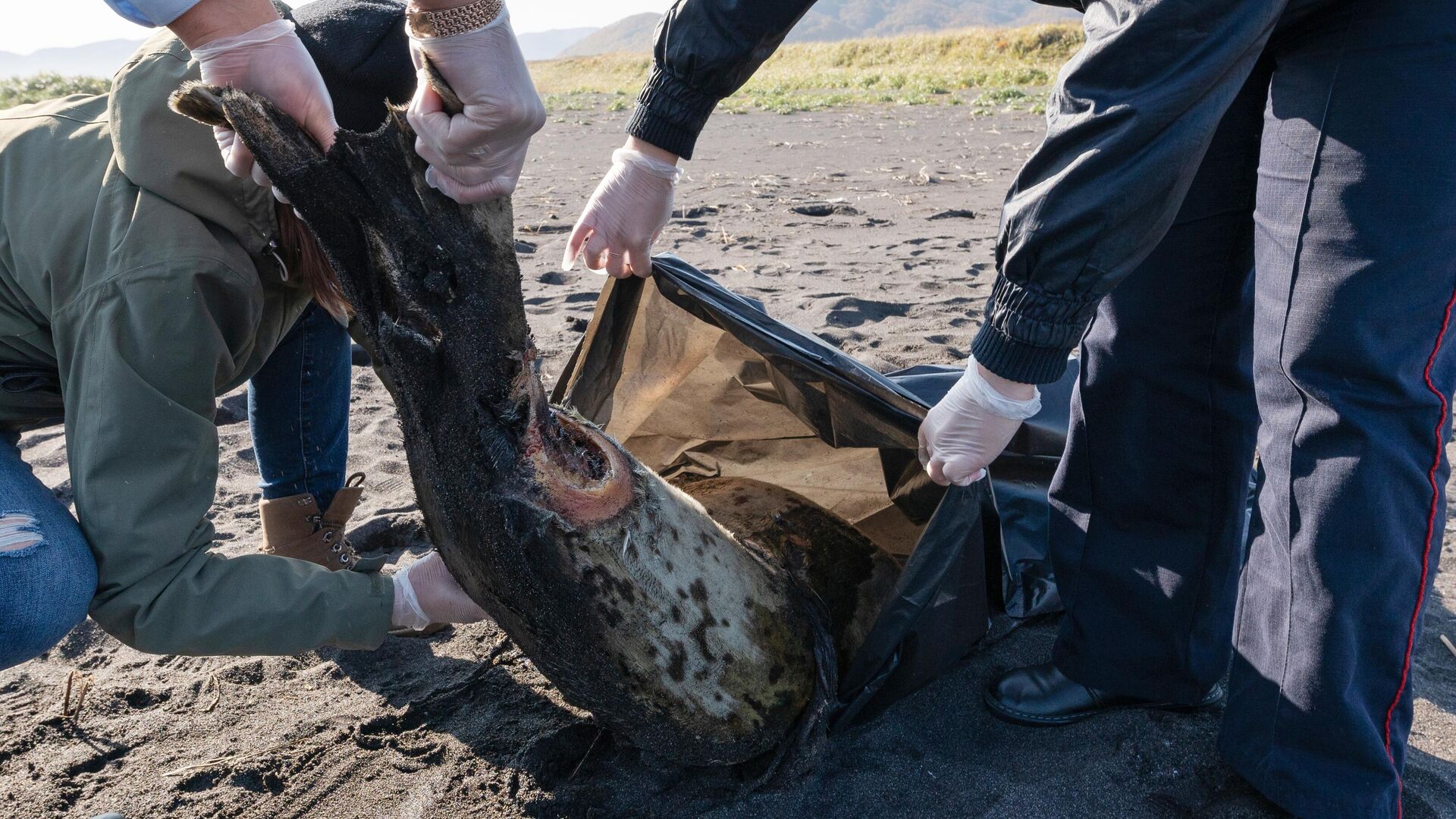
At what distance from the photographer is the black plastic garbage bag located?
1696 mm

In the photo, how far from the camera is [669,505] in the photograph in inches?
64.7

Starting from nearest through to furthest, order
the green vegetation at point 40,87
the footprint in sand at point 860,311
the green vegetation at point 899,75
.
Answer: the footprint in sand at point 860,311, the green vegetation at point 899,75, the green vegetation at point 40,87

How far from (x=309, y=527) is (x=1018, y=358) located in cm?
187

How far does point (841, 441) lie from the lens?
6.36 feet

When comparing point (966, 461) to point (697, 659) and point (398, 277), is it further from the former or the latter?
point (398, 277)

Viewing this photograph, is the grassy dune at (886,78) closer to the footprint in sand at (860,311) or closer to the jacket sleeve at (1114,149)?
the footprint in sand at (860,311)

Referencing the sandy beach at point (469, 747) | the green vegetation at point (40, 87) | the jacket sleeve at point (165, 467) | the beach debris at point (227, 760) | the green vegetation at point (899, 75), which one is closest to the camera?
the jacket sleeve at point (165, 467)

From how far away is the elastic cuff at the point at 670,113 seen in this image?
1.81 meters

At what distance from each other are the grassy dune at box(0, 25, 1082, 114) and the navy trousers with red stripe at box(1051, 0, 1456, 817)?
39.4 feet

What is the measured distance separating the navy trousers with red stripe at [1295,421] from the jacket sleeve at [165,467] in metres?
1.53

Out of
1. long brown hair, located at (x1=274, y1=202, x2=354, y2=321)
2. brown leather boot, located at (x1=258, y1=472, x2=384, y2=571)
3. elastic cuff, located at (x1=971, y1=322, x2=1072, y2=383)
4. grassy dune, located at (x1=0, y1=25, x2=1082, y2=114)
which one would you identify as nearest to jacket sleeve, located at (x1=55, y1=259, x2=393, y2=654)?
long brown hair, located at (x1=274, y1=202, x2=354, y2=321)

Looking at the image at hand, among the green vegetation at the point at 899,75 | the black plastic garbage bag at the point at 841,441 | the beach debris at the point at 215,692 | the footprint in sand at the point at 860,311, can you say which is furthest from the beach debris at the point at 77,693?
the green vegetation at the point at 899,75

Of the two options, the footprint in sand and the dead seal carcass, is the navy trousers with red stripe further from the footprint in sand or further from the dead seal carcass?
the footprint in sand

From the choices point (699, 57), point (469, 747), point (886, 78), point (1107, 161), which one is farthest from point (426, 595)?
point (886, 78)
